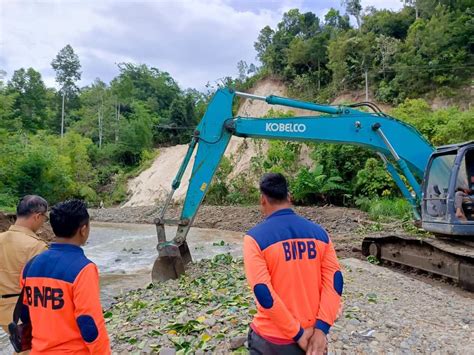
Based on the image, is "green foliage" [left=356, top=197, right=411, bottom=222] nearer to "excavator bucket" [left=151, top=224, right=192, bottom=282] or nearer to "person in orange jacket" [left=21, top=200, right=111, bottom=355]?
"excavator bucket" [left=151, top=224, right=192, bottom=282]

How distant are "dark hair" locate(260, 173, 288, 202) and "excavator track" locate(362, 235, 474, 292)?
213 inches

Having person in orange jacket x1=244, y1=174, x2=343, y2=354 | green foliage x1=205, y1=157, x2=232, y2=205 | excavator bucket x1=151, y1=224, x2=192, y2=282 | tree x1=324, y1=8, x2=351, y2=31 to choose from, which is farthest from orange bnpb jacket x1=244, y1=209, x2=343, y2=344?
tree x1=324, y1=8, x2=351, y2=31

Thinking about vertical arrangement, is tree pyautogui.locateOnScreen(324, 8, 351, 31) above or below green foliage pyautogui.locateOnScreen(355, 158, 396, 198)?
above

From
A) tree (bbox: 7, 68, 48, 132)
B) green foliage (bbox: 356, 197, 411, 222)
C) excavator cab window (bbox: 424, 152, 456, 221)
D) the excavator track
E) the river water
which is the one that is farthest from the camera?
tree (bbox: 7, 68, 48, 132)

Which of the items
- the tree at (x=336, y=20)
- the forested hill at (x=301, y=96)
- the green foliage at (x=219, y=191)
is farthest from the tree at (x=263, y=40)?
the green foliage at (x=219, y=191)

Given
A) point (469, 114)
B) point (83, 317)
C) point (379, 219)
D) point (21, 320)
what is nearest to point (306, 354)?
point (83, 317)

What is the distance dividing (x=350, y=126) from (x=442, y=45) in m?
22.6

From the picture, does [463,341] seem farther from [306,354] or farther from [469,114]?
[469,114]

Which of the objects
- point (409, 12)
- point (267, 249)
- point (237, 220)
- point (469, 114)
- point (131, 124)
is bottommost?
point (237, 220)

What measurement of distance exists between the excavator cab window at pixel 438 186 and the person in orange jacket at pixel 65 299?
6.42m

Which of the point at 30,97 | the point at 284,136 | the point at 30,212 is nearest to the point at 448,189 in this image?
the point at 284,136

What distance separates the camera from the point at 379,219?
16.6 metres

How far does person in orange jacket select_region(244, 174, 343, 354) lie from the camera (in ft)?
7.79

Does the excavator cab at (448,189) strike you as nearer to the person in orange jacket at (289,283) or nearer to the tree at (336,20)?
the person in orange jacket at (289,283)
